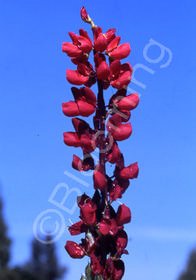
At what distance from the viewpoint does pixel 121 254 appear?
13.7 feet

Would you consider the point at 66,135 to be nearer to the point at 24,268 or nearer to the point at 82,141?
the point at 82,141

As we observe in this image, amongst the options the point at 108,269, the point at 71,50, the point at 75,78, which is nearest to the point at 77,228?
the point at 108,269

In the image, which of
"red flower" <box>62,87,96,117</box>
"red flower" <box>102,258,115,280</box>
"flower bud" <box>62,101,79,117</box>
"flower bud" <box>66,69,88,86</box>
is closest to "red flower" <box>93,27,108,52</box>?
"flower bud" <box>66,69,88,86</box>

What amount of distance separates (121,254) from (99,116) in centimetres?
110

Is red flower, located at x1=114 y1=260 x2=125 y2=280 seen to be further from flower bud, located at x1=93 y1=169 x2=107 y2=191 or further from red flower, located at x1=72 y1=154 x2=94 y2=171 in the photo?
red flower, located at x1=72 y1=154 x2=94 y2=171

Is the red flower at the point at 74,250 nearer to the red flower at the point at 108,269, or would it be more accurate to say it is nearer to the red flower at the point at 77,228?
the red flower at the point at 77,228

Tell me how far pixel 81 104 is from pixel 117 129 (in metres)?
0.36

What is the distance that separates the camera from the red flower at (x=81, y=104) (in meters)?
4.41

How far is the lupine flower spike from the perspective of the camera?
4172mm

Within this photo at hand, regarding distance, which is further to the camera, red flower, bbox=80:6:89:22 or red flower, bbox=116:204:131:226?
red flower, bbox=80:6:89:22

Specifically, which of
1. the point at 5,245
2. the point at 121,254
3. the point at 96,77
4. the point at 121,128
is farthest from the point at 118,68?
the point at 5,245

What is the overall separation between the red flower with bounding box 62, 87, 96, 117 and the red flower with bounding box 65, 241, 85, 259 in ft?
3.37

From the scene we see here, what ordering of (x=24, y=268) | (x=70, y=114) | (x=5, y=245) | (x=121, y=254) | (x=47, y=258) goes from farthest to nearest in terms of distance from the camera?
(x=5, y=245) < (x=47, y=258) < (x=24, y=268) < (x=70, y=114) < (x=121, y=254)

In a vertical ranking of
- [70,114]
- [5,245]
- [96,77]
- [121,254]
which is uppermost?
[96,77]
